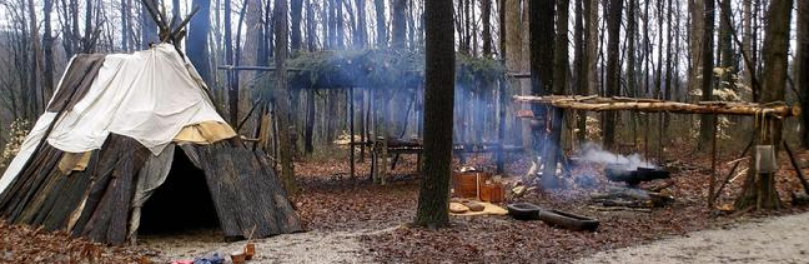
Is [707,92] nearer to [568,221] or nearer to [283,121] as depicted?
[568,221]

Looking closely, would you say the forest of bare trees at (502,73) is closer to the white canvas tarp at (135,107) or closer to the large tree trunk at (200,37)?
the large tree trunk at (200,37)

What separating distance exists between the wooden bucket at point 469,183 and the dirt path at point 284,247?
9.58 ft

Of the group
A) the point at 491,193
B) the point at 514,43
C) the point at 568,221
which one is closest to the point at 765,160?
the point at 568,221

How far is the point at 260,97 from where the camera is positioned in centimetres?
1382

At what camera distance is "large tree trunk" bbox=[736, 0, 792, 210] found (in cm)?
982

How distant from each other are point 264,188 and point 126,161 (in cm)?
183

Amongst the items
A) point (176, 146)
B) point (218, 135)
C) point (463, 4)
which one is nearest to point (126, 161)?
point (176, 146)

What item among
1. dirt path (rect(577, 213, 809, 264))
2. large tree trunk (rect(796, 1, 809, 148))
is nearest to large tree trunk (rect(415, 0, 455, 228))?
dirt path (rect(577, 213, 809, 264))

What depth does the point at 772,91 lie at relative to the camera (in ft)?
33.7

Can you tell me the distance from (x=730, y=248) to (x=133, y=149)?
7524mm

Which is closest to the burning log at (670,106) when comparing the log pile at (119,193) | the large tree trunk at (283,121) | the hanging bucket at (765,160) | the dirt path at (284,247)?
the hanging bucket at (765,160)

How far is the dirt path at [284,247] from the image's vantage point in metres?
7.30

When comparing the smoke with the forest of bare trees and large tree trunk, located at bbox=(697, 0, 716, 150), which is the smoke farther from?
large tree trunk, located at bbox=(697, 0, 716, 150)

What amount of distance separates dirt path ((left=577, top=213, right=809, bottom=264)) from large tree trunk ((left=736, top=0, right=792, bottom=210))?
3.51 ft
